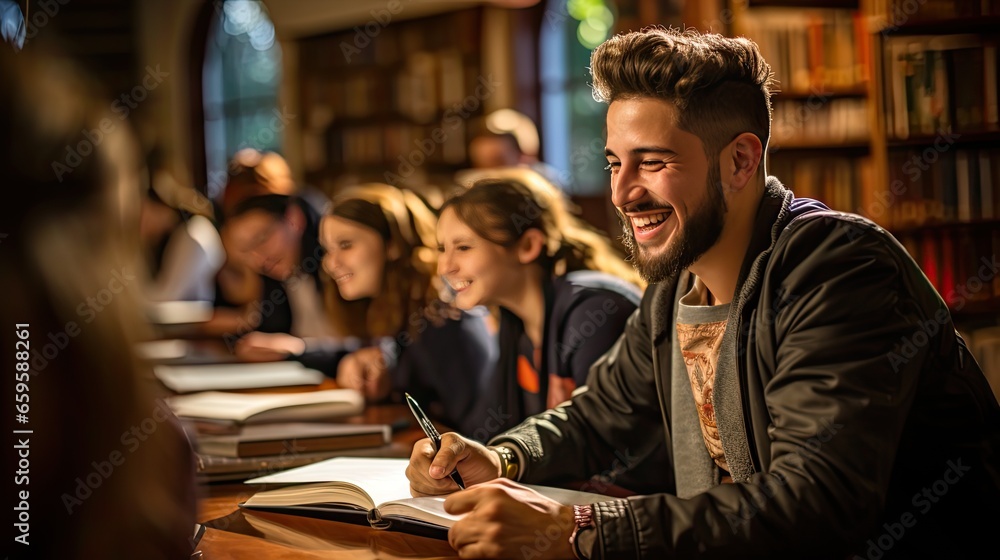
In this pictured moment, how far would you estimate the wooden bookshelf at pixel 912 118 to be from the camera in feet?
13.6

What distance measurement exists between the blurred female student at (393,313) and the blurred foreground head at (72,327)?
5.68ft

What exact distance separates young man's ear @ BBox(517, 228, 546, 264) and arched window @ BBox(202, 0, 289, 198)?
22.0ft

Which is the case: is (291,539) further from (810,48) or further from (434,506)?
(810,48)

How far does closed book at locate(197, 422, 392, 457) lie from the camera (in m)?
1.85

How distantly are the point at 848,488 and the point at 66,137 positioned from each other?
90 cm

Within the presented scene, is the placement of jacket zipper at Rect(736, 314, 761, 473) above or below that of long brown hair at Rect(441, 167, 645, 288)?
below

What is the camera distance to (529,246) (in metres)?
2.31

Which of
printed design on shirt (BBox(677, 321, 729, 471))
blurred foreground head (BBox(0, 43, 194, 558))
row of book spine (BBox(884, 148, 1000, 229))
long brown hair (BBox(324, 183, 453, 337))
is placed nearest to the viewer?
blurred foreground head (BBox(0, 43, 194, 558))

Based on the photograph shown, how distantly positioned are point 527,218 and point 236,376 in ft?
3.87

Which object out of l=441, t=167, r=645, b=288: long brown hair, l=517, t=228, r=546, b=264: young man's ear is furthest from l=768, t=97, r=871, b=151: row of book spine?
l=517, t=228, r=546, b=264: young man's ear

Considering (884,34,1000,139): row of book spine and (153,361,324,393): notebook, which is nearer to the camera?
(153,361,324,393): notebook

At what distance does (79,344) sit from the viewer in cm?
74

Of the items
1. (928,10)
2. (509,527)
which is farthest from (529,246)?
(928,10)

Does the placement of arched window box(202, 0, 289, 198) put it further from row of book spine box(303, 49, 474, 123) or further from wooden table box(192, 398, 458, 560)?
wooden table box(192, 398, 458, 560)
